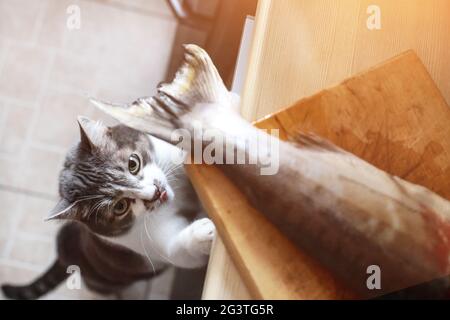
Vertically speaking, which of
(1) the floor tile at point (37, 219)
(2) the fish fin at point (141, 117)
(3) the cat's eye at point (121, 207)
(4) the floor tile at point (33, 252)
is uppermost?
(2) the fish fin at point (141, 117)

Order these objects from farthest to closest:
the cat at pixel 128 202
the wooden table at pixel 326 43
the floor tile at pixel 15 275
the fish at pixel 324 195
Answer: the floor tile at pixel 15 275 < the cat at pixel 128 202 < the wooden table at pixel 326 43 < the fish at pixel 324 195

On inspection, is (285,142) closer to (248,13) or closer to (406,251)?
(406,251)

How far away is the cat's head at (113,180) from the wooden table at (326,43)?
235 millimetres

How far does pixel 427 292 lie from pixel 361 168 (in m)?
0.16

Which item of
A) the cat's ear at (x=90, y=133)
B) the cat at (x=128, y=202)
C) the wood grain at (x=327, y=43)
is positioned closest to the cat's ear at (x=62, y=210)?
the cat at (x=128, y=202)

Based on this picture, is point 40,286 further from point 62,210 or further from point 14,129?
point 14,129

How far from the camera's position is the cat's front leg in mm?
637

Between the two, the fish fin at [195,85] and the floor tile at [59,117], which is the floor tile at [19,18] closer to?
the floor tile at [59,117]

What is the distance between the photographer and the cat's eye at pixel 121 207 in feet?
2.26

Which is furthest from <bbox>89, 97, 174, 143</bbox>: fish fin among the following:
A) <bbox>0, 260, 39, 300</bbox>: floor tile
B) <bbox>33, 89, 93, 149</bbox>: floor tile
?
<bbox>0, 260, 39, 300</bbox>: floor tile

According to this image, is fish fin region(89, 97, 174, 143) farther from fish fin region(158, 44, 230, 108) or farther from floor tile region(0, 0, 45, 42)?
floor tile region(0, 0, 45, 42)

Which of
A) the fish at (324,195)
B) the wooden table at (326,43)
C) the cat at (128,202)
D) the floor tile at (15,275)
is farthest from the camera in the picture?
the floor tile at (15,275)

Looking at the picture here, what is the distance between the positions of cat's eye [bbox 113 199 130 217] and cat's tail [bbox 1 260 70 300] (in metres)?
0.20

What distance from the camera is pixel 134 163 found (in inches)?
27.5
